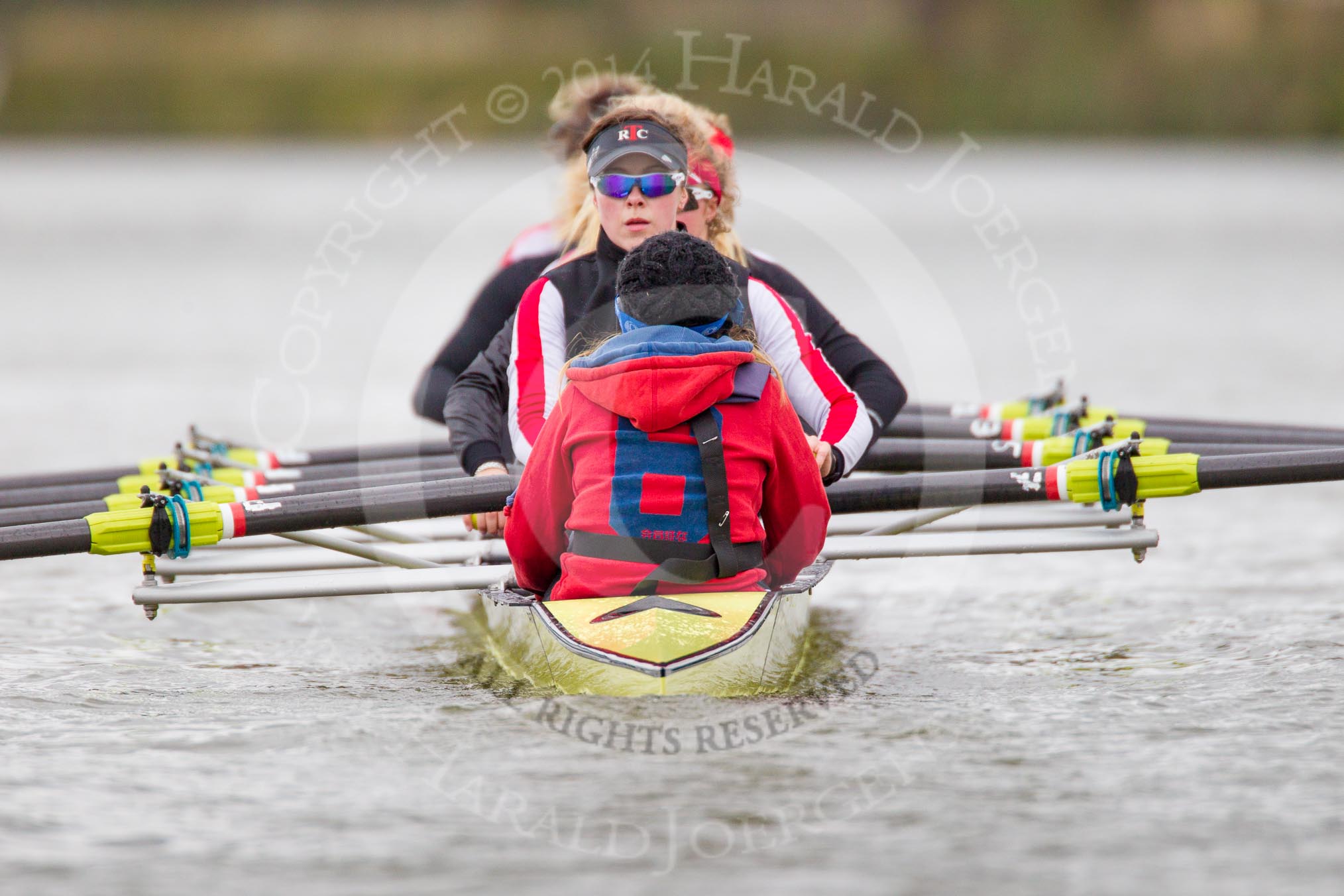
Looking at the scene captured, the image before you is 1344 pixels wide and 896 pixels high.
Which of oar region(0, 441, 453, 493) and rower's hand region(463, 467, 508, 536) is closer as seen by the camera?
rower's hand region(463, 467, 508, 536)

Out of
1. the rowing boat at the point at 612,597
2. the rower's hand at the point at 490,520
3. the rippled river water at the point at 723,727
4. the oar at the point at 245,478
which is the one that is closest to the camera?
the rippled river water at the point at 723,727

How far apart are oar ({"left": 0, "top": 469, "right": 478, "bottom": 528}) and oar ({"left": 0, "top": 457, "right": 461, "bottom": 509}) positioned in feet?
0.09

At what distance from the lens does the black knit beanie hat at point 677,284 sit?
501cm

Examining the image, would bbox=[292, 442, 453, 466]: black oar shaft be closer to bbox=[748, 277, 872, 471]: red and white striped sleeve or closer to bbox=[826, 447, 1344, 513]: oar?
bbox=[748, 277, 872, 471]: red and white striped sleeve

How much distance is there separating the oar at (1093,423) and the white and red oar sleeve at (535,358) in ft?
6.02

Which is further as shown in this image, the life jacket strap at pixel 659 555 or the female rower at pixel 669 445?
the life jacket strap at pixel 659 555

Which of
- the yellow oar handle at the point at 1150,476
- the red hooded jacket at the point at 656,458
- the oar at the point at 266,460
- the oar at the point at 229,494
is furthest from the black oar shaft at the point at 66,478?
the yellow oar handle at the point at 1150,476

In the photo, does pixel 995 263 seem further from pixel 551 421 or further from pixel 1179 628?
pixel 551 421

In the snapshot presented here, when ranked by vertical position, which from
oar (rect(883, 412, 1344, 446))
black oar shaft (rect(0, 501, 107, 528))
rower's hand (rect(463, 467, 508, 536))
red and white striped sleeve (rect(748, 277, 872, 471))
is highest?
red and white striped sleeve (rect(748, 277, 872, 471))

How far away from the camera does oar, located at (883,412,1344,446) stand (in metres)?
7.39

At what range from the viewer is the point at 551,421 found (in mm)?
5176

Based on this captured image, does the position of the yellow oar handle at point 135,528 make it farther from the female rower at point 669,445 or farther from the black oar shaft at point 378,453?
the black oar shaft at point 378,453

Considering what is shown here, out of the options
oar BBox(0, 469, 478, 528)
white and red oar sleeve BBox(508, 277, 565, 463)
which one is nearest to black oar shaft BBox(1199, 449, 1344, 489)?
white and red oar sleeve BBox(508, 277, 565, 463)

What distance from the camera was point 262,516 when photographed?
19.8ft
